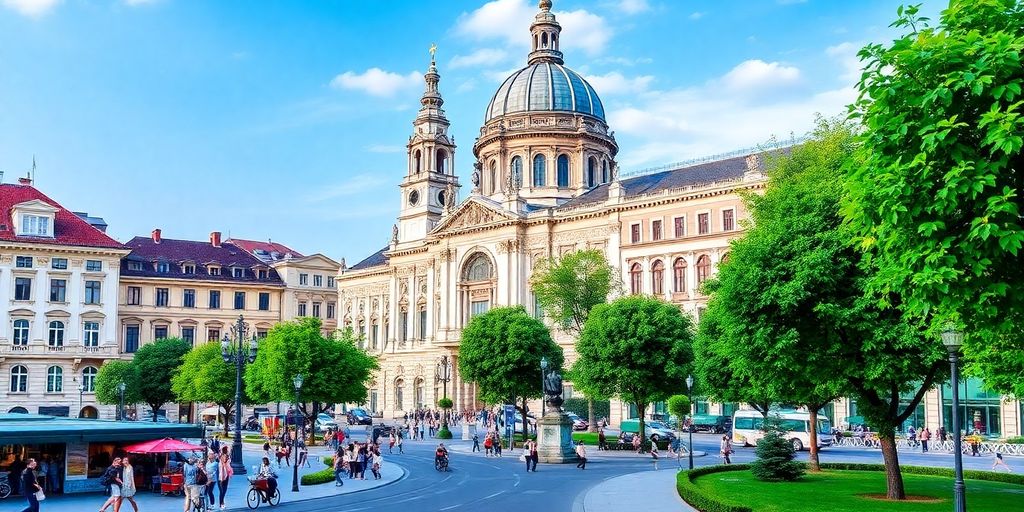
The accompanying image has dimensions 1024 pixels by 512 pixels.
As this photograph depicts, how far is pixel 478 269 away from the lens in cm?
9725

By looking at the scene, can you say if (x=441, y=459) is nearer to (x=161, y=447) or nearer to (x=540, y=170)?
(x=161, y=447)

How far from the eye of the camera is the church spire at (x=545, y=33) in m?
109

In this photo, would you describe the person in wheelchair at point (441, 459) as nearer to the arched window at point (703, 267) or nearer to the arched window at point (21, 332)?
the arched window at point (703, 267)

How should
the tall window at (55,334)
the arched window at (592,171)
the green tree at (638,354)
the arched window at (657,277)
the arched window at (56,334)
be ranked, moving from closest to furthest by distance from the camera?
the green tree at (638,354) → the arched window at (657,277) → the tall window at (55,334) → the arched window at (56,334) → the arched window at (592,171)

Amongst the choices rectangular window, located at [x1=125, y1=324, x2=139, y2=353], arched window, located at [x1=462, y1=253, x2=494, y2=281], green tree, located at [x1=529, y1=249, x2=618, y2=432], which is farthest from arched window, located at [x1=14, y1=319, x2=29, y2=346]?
green tree, located at [x1=529, y1=249, x2=618, y2=432]

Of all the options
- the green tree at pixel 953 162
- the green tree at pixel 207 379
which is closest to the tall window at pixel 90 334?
the green tree at pixel 207 379

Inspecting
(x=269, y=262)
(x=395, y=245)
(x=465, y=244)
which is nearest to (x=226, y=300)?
(x=269, y=262)

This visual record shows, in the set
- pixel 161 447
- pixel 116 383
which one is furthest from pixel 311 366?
pixel 161 447

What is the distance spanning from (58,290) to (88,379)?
28.3 ft

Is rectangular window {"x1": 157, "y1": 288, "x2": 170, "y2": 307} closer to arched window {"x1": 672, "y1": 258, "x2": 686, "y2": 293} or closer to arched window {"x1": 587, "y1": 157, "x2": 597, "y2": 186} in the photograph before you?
arched window {"x1": 587, "y1": 157, "x2": 597, "y2": 186}

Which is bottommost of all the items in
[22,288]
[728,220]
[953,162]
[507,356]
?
[507,356]

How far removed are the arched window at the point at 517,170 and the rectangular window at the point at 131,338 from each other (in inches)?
1671

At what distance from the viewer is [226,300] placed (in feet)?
349

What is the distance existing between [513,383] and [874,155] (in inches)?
1932
